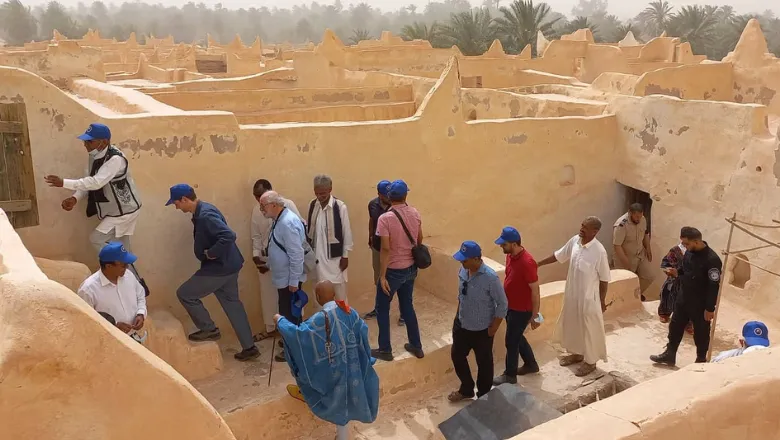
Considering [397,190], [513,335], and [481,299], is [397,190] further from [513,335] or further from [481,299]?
[513,335]

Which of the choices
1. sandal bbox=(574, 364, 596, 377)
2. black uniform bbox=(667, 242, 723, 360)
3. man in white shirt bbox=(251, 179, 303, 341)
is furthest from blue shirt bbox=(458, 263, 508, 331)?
black uniform bbox=(667, 242, 723, 360)

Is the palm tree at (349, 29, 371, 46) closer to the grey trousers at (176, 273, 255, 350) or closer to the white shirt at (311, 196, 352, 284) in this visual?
the white shirt at (311, 196, 352, 284)

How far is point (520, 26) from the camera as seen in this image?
31562 mm

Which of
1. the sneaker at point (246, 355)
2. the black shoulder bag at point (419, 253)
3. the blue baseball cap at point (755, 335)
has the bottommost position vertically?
the sneaker at point (246, 355)

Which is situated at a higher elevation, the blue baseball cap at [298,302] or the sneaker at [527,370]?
the blue baseball cap at [298,302]

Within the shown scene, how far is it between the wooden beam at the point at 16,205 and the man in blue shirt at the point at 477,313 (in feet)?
11.8

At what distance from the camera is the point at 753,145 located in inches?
324

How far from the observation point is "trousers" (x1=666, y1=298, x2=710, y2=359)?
651 centimetres

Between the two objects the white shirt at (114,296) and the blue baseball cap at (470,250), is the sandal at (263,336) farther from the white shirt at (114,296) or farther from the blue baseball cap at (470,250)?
the blue baseball cap at (470,250)

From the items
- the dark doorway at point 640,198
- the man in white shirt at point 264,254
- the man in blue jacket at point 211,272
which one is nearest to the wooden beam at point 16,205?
the man in blue jacket at point 211,272

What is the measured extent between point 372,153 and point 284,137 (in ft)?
3.49

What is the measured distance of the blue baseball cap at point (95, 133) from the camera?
570 cm

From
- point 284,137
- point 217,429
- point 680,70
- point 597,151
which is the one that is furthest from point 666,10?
point 217,429

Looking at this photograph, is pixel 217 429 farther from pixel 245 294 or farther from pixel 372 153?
pixel 372 153
